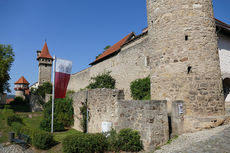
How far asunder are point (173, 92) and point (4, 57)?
26952 mm

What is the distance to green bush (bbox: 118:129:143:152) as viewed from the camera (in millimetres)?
6254

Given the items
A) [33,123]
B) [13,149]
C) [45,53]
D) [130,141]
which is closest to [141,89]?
[130,141]

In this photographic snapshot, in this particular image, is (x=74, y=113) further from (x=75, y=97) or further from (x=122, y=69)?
(x=122, y=69)

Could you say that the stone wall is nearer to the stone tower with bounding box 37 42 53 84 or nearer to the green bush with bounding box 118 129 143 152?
the green bush with bounding box 118 129 143 152

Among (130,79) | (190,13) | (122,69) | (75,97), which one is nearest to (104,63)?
(122,69)

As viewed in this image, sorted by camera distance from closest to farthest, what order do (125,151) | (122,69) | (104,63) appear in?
(125,151), (122,69), (104,63)

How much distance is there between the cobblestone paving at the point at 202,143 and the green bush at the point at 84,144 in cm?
222

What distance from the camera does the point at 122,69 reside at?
17969 mm

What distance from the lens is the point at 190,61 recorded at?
23.8 ft

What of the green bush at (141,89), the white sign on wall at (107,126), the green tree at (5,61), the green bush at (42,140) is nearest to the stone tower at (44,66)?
the green tree at (5,61)

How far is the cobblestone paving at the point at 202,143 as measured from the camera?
4691 millimetres

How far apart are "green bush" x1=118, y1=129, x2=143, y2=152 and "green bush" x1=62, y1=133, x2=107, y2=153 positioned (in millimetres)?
772

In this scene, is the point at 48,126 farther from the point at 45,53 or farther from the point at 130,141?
the point at 45,53

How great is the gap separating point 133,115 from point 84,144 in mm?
2190
